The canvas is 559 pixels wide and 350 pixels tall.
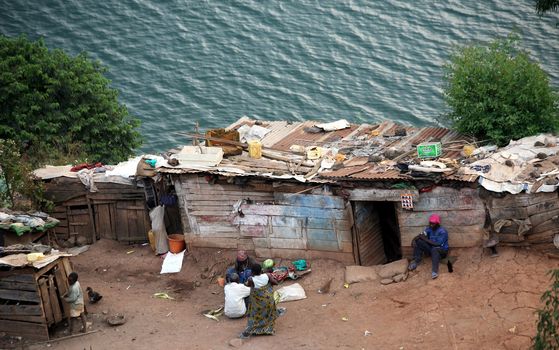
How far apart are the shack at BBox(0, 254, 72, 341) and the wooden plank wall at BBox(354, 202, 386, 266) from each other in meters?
5.80

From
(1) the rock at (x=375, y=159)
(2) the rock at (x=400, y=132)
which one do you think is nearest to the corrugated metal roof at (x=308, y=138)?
(2) the rock at (x=400, y=132)

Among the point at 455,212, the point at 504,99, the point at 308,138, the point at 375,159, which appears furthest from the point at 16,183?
the point at 504,99

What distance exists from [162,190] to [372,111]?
14.3m

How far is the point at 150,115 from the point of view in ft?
102

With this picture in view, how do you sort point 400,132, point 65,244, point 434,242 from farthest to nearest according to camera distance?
point 65,244, point 400,132, point 434,242

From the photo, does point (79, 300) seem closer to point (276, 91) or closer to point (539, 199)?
point (539, 199)

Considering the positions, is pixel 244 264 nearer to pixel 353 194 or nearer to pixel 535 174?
pixel 353 194

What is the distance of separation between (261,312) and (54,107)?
11508 millimetres

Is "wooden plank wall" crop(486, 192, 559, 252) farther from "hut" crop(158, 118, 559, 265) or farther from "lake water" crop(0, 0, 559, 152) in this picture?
"lake water" crop(0, 0, 559, 152)

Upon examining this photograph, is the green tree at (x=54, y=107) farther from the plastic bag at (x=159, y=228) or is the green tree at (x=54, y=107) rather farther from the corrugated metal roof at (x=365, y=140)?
the corrugated metal roof at (x=365, y=140)

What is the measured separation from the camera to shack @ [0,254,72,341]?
13672 mm

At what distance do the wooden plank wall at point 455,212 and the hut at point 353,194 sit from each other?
0.02 metres

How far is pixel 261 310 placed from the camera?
13.4 metres

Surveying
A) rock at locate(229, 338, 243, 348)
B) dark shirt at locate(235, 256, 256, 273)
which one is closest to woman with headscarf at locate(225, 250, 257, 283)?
dark shirt at locate(235, 256, 256, 273)
